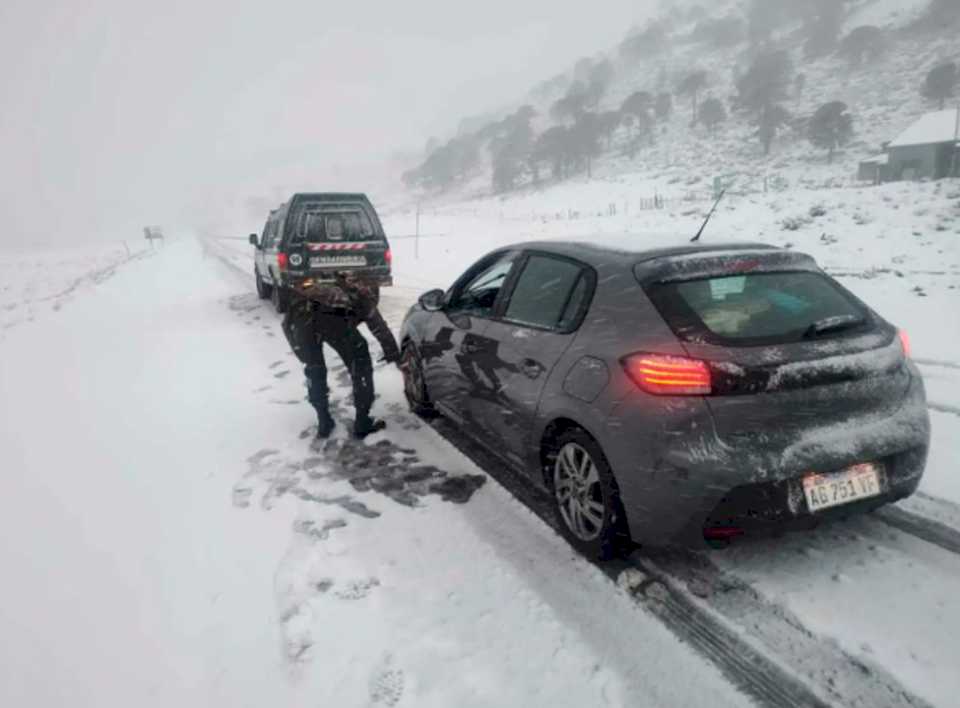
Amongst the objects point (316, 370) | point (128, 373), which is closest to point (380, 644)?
point (316, 370)

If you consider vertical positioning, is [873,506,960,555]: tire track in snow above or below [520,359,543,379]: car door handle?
below

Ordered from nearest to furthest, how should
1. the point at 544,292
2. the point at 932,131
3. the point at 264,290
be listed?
the point at 544,292, the point at 264,290, the point at 932,131

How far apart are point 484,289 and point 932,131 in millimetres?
52174

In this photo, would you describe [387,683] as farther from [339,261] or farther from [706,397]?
[339,261]

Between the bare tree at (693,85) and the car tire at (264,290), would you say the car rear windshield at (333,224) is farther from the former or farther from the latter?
the bare tree at (693,85)

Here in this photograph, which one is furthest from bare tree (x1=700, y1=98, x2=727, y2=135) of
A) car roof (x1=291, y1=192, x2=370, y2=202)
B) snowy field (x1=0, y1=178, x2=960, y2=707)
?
snowy field (x1=0, y1=178, x2=960, y2=707)

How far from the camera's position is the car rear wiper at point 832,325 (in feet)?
8.99

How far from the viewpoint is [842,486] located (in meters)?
2.64

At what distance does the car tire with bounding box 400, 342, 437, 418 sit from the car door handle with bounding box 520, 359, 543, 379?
1.82m

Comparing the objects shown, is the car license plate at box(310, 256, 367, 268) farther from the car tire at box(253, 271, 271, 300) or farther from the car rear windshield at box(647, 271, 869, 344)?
the car rear windshield at box(647, 271, 869, 344)

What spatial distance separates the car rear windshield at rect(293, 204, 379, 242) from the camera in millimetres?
9867

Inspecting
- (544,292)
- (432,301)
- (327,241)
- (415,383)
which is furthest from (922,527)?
(327,241)

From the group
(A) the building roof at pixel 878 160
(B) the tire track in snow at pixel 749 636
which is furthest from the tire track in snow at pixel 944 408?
(A) the building roof at pixel 878 160

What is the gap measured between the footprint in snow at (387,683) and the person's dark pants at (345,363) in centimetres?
264
